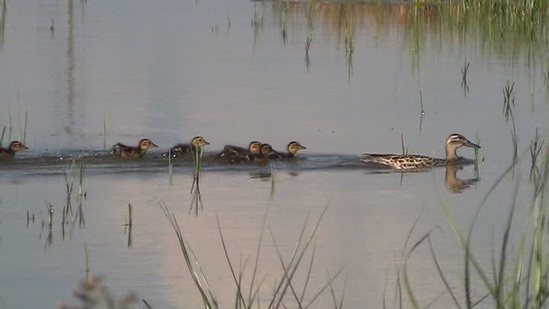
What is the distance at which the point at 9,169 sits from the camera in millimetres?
9891

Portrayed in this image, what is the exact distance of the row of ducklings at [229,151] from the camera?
33.3 ft

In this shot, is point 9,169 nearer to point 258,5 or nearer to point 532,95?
point 532,95

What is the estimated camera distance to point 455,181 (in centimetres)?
990

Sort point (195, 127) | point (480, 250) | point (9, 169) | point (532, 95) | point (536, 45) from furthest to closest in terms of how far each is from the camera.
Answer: point (536, 45), point (532, 95), point (195, 127), point (9, 169), point (480, 250)

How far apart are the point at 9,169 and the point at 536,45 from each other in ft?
25.7

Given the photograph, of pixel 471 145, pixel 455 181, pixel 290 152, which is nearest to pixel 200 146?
pixel 290 152

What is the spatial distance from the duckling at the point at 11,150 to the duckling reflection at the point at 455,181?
254 cm

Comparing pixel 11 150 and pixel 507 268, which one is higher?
pixel 11 150

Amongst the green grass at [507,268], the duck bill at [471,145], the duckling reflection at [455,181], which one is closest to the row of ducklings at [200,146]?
the duckling reflection at [455,181]

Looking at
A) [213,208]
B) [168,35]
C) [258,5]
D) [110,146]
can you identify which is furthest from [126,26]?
[213,208]

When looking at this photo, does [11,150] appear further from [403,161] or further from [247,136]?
[403,161]

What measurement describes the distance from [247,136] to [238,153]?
1.09 meters

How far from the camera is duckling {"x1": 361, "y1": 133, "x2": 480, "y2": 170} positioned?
33.2ft

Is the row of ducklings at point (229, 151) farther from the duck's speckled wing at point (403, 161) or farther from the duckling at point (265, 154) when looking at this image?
the duck's speckled wing at point (403, 161)
